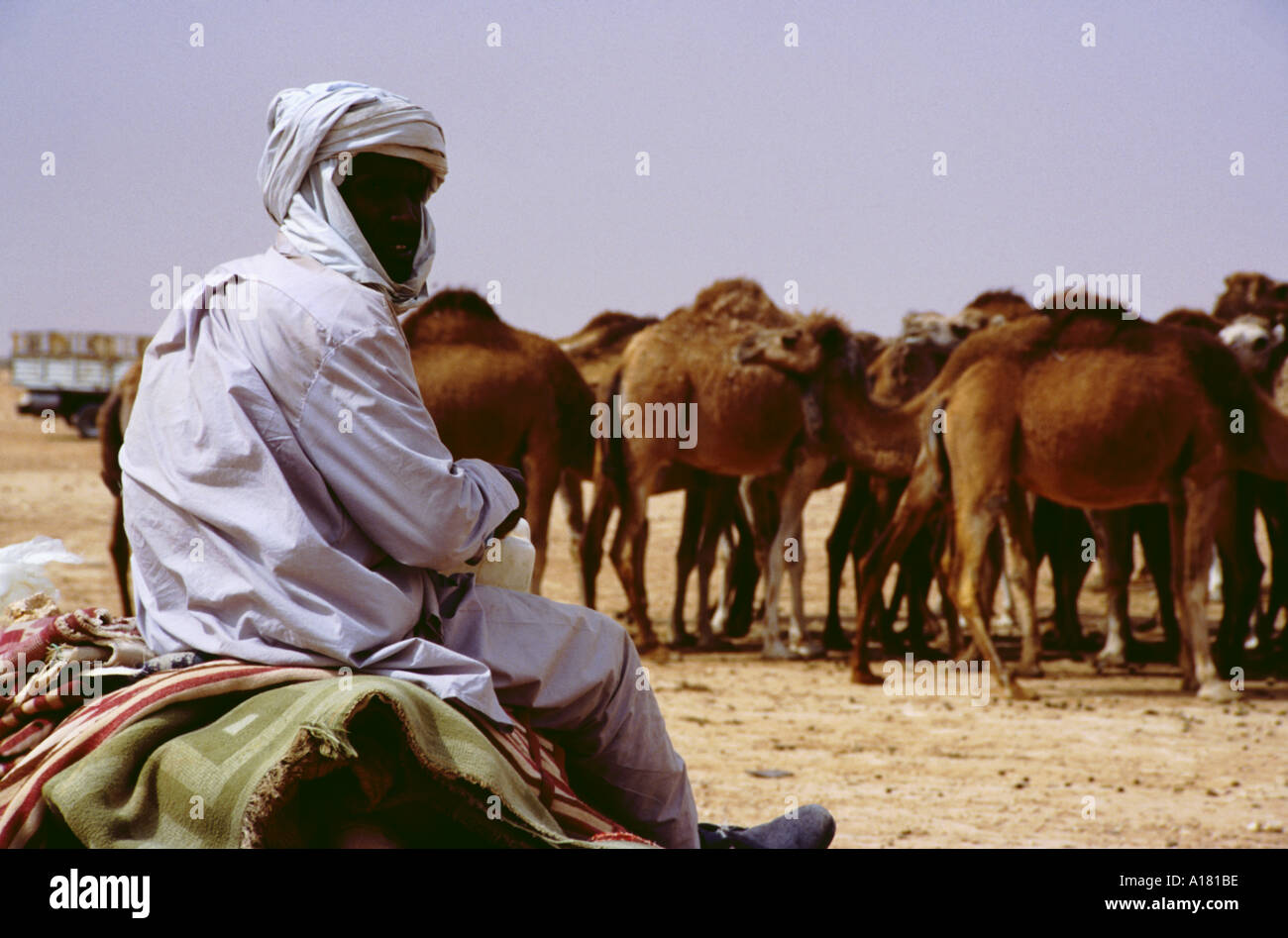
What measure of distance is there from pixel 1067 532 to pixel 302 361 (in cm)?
1010

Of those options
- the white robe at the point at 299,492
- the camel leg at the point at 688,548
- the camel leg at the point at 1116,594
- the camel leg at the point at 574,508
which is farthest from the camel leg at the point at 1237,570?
the white robe at the point at 299,492

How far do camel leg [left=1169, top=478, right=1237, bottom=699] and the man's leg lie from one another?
7029 mm

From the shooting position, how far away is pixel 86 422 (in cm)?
3516

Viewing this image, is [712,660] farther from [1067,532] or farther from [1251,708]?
[1251,708]

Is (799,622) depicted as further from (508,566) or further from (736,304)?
(508,566)

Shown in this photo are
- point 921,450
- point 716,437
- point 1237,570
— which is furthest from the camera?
point 716,437

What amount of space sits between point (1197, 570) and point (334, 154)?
7931 mm

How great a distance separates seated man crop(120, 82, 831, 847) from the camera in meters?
3.06

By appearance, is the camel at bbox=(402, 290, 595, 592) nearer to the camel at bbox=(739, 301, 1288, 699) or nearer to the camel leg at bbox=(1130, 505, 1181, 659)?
the camel at bbox=(739, 301, 1288, 699)

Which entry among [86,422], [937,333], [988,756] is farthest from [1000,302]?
[86,422]

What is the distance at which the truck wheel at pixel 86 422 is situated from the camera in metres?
35.0

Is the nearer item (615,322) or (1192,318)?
(1192,318)

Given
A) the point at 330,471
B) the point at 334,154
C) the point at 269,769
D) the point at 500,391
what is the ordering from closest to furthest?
the point at 269,769
the point at 330,471
the point at 334,154
the point at 500,391
